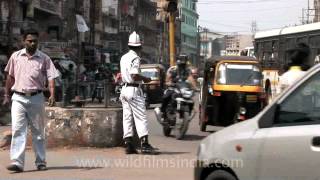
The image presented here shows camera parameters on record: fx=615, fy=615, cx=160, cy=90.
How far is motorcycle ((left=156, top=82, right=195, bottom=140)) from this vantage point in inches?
521

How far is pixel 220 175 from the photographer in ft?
18.9

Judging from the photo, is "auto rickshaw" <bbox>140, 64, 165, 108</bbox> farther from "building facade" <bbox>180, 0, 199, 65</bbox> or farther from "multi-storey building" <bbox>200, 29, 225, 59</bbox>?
"multi-storey building" <bbox>200, 29, 225, 59</bbox>

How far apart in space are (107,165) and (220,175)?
145 inches

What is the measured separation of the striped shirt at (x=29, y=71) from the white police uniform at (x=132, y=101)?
1892mm

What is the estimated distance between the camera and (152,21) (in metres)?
95.4

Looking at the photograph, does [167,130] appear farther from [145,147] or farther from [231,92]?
[145,147]

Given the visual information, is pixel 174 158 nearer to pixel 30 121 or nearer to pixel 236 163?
pixel 30 121

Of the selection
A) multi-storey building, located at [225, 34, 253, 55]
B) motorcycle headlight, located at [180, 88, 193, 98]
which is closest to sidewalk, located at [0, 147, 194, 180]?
motorcycle headlight, located at [180, 88, 193, 98]

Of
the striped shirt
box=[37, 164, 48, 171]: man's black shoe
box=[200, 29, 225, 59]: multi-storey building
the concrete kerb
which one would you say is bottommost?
box=[37, 164, 48, 171]: man's black shoe

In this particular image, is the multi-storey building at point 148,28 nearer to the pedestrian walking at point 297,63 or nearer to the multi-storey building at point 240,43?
the multi-storey building at point 240,43

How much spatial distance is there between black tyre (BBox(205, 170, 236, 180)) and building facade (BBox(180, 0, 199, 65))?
405 ft

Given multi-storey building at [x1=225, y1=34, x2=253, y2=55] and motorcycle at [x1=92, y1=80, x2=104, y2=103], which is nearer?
motorcycle at [x1=92, y1=80, x2=104, y2=103]

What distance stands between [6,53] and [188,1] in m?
109

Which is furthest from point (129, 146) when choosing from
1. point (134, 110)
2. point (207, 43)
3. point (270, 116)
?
point (207, 43)
